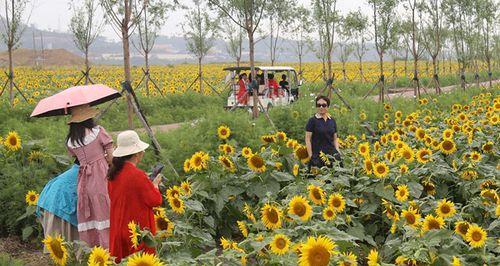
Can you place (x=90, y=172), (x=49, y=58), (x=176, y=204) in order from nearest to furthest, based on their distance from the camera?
1. (x=176, y=204)
2. (x=90, y=172)
3. (x=49, y=58)

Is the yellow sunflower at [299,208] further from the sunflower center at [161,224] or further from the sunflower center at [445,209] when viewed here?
the sunflower center at [445,209]

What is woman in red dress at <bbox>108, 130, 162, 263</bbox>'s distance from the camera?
12.3 feet

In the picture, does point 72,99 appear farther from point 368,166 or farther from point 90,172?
point 368,166

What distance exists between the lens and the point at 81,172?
4.52 metres

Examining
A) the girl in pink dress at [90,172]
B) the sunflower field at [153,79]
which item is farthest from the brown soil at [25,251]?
the sunflower field at [153,79]

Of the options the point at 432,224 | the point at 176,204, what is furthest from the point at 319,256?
the point at 176,204

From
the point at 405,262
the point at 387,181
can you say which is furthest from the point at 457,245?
the point at 387,181

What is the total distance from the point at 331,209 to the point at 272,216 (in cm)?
58

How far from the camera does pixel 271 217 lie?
351cm

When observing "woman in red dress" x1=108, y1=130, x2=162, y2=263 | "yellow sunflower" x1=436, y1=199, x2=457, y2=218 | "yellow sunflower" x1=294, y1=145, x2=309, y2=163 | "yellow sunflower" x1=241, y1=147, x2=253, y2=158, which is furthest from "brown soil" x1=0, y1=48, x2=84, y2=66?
"yellow sunflower" x1=436, y1=199, x2=457, y2=218

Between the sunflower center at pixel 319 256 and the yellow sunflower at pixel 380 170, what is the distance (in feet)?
7.63

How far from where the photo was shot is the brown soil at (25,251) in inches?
217

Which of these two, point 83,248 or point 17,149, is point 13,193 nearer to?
point 17,149

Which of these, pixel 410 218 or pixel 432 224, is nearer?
pixel 432 224
